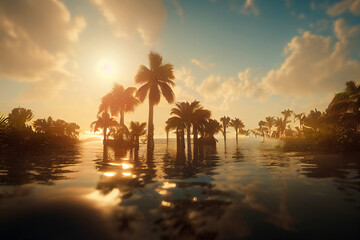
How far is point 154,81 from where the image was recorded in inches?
1014

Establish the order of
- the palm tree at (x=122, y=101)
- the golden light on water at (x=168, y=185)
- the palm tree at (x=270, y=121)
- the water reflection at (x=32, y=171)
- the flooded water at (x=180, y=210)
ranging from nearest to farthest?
1. the flooded water at (x=180, y=210)
2. the golden light on water at (x=168, y=185)
3. the water reflection at (x=32, y=171)
4. the palm tree at (x=122, y=101)
5. the palm tree at (x=270, y=121)

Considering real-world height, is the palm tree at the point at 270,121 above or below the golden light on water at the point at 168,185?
above

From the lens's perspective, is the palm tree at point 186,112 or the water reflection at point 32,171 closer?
the water reflection at point 32,171

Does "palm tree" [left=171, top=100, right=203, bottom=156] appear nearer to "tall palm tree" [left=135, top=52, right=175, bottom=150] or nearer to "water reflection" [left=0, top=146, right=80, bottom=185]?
"tall palm tree" [left=135, top=52, right=175, bottom=150]

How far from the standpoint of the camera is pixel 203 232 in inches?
104

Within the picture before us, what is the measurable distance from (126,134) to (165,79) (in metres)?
11.8

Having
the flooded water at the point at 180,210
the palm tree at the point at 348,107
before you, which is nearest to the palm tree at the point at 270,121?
the palm tree at the point at 348,107

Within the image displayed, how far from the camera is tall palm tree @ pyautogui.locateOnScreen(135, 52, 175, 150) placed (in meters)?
25.3

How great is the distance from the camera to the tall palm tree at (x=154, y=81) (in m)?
25.3

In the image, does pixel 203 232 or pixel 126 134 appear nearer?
pixel 203 232

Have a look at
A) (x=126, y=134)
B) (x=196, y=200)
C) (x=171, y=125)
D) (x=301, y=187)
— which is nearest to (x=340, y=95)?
(x=171, y=125)

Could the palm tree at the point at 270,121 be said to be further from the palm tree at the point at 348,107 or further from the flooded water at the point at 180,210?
the flooded water at the point at 180,210

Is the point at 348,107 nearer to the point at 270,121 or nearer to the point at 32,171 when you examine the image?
the point at 32,171

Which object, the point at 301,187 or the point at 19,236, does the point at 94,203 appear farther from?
the point at 301,187
